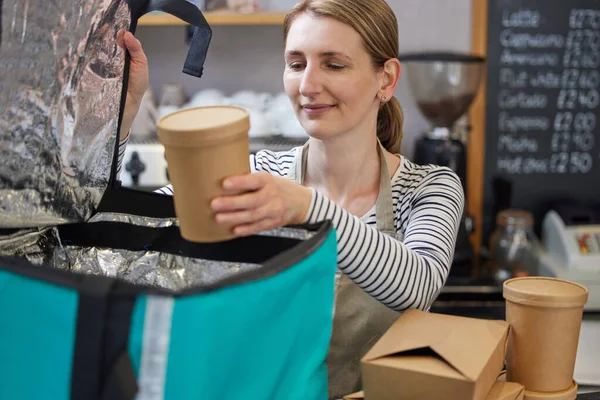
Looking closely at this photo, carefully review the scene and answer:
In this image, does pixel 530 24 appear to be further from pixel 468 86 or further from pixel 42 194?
pixel 42 194

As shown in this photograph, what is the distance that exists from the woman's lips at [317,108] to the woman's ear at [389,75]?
17 centimetres

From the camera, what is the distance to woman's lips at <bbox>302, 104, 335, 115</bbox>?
4.63 feet

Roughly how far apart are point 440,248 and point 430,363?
396mm

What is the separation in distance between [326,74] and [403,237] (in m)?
0.36

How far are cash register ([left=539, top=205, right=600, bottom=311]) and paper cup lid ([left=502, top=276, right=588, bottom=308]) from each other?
70.1 inches

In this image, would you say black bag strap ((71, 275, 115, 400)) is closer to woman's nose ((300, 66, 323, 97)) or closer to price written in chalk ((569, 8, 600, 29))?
woman's nose ((300, 66, 323, 97))

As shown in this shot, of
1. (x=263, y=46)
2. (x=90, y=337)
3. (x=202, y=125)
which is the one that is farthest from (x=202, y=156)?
(x=263, y=46)

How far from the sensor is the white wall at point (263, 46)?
324 cm

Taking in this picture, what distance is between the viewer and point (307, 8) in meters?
1.44

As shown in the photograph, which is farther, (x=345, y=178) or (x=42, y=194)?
(x=345, y=178)

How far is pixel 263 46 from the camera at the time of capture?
3.35 m

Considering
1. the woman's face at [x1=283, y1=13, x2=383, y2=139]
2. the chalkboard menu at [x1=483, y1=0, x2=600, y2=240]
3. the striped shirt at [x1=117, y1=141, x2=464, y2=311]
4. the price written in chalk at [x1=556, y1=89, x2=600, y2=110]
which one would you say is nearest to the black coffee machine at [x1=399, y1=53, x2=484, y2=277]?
the chalkboard menu at [x1=483, y1=0, x2=600, y2=240]

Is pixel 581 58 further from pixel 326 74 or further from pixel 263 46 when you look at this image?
pixel 326 74

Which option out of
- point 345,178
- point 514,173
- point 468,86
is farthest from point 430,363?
point 514,173
